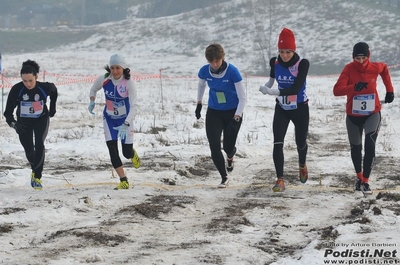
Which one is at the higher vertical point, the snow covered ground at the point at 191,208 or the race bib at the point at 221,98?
the race bib at the point at 221,98

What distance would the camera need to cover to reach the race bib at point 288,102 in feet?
25.7

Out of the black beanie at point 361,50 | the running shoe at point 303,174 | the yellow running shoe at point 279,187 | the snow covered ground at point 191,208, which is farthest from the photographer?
the running shoe at point 303,174

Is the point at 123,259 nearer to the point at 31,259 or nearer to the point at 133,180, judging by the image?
the point at 31,259

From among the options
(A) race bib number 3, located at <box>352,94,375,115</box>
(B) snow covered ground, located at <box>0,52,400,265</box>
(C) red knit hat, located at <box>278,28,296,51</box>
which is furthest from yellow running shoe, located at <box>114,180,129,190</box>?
(A) race bib number 3, located at <box>352,94,375,115</box>

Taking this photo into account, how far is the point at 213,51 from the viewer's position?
7.78 meters

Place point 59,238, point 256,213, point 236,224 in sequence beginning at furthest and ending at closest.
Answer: point 256,213 → point 236,224 → point 59,238

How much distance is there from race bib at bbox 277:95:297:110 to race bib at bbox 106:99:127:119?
1.95 m

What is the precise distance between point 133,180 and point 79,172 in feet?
3.67

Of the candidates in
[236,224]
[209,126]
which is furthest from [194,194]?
[236,224]

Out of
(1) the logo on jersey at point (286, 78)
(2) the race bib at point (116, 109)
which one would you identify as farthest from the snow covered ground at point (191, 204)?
(1) the logo on jersey at point (286, 78)

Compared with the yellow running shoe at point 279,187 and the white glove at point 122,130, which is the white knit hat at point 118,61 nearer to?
the white glove at point 122,130

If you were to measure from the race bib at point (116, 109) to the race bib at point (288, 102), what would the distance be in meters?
1.95

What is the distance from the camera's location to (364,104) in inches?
299

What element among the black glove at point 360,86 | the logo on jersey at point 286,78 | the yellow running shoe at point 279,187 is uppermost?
the logo on jersey at point 286,78
